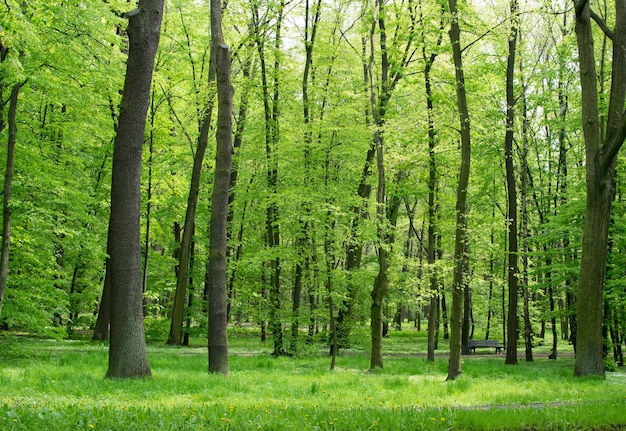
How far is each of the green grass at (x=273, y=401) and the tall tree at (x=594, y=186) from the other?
3.53ft

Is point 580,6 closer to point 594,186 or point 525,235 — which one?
point 594,186

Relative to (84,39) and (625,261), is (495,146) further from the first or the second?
(84,39)

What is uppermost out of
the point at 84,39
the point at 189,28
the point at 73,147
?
the point at 189,28

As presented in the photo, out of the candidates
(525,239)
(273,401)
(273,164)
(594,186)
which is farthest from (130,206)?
(525,239)

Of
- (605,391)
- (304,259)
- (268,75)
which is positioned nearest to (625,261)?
(605,391)

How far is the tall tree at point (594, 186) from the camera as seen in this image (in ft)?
42.3

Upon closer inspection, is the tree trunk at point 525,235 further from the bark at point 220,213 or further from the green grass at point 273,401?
the bark at point 220,213

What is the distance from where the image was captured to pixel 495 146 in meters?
20.6

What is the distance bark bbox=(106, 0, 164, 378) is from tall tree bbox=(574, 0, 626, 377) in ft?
34.1

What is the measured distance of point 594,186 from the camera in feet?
43.5

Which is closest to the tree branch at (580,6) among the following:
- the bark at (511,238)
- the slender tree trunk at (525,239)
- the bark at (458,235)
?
the bark at (458,235)

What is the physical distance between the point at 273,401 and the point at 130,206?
4.38 m

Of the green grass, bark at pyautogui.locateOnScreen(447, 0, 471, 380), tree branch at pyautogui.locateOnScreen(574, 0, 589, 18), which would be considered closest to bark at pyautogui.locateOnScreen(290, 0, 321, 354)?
the green grass

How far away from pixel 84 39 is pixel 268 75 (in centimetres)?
780
